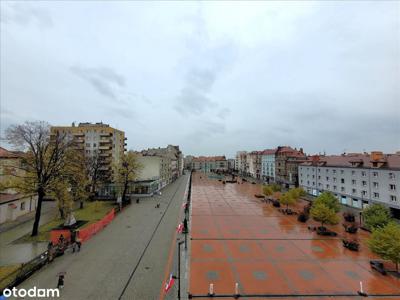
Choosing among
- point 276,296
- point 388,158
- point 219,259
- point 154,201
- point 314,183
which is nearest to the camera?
point 276,296

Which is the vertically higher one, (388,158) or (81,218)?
(388,158)

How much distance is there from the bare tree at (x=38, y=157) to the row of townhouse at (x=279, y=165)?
6181 centimetres

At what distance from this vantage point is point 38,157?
2553cm

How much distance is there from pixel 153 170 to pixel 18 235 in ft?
117

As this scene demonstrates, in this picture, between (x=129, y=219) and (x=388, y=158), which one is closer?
(x=129, y=219)

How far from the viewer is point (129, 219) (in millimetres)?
30359

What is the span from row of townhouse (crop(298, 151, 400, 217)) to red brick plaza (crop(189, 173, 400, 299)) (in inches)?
575

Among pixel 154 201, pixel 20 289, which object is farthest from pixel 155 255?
pixel 154 201

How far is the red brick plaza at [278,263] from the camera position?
540 inches

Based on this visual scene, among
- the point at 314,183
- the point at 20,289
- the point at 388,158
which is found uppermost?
the point at 388,158

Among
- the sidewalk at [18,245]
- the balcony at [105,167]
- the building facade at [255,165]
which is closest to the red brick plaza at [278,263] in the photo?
the sidewalk at [18,245]

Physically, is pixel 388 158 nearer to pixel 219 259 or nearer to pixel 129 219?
pixel 219 259
